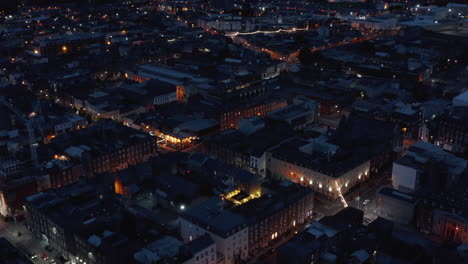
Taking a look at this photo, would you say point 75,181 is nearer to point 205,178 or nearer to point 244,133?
point 205,178

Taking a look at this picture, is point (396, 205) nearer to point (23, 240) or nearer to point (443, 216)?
point (443, 216)

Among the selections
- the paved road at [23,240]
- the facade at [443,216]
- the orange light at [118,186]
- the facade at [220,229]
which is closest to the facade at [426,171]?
the facade at [443,216]

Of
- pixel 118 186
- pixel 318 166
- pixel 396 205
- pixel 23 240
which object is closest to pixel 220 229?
pixel 118 186

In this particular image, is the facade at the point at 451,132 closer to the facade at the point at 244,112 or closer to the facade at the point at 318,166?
the facade at the point at 318,166

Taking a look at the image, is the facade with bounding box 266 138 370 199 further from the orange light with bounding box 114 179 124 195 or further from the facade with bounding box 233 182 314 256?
the orange light with bounding box 114 179 124 195

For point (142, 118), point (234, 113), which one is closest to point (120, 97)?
point (142, 118)
